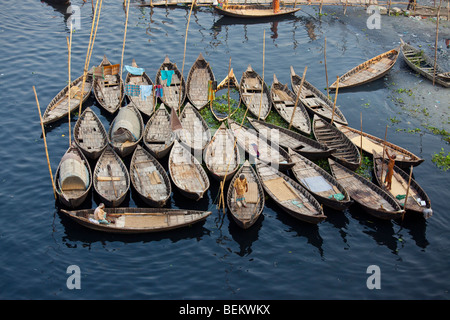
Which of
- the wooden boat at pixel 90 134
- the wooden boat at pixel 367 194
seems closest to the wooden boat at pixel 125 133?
the wooden boat at pixel 90 134

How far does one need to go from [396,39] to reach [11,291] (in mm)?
32505

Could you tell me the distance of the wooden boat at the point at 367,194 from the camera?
69.8 feet

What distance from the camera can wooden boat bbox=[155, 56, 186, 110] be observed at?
27.7 m

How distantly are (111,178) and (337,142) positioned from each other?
12.1 meters

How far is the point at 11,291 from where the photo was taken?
1816 centimetres

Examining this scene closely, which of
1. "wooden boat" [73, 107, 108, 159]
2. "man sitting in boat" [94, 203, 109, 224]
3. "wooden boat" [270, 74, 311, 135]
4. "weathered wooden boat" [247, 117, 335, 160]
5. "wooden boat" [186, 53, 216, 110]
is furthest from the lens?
"wooden boat" [186, 53, 216, 110]

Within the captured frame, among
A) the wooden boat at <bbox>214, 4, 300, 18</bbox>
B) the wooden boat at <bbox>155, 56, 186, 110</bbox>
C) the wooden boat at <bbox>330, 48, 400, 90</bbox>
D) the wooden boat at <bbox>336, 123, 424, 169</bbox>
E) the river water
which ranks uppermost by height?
the wooden boat at <bbox>214, 4, 300, 18</bbox>

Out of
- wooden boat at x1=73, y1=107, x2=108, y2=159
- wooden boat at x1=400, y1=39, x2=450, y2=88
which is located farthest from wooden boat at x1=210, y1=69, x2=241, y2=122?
wooden boat at x1=400, y1=39, x2=450, y2=88

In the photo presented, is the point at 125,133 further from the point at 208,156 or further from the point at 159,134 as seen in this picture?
the point at 208,156

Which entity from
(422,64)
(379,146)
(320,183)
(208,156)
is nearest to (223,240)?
(208,156)

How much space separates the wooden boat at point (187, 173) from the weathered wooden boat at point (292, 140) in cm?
457

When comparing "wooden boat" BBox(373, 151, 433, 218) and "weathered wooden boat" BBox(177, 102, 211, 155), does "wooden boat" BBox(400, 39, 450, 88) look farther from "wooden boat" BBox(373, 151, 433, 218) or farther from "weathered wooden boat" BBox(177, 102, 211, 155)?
"weathered wooden boat" BBox(177, 102, 211, 155)

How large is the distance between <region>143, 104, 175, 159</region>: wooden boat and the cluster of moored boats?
56mm
